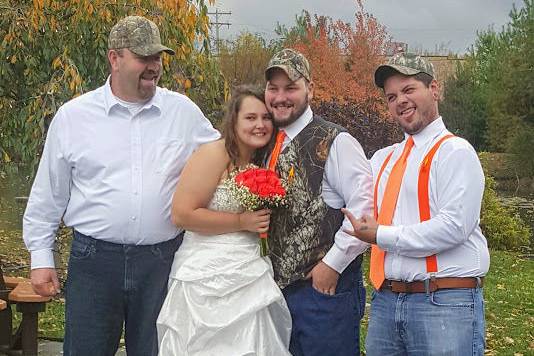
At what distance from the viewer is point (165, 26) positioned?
823 centimetres

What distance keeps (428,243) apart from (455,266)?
0.60ft

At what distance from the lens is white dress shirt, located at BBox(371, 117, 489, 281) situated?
350 centimetres

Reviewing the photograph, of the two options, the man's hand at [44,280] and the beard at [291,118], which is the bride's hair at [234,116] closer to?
the beard at [291,118]

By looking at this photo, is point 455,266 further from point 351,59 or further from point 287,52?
point 351,59

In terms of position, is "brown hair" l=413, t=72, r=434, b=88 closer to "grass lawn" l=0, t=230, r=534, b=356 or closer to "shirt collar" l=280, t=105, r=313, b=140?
"shirt collar" l=280, t=105, r=313, b=140

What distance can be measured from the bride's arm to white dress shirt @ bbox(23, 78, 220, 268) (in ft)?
0.81

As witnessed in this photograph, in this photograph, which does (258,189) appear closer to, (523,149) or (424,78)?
(424,78)

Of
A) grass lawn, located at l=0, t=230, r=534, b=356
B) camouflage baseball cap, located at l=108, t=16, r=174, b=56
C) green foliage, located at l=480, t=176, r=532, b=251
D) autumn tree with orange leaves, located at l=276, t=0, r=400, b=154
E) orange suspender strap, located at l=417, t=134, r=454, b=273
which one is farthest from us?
autumn tree with orange leaves, located at l=276, t=0, r=400, b=154

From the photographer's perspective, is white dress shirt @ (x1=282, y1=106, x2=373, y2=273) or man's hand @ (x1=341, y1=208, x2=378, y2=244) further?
white dress shirt @ (x1=282, y1=106, x2=373, y2=273)

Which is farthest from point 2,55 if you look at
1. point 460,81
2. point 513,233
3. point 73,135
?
point 460,81

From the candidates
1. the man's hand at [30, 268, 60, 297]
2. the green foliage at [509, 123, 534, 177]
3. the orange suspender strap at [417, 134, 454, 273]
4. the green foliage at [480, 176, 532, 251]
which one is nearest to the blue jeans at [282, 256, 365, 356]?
the orange suspender strap at [417, 134, 454, 273]

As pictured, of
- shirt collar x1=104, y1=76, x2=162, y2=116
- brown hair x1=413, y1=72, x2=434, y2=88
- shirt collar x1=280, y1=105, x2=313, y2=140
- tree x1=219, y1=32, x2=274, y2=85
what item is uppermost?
tree x1=219, y1=32, x2=274, y2=85

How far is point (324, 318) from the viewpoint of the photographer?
414 cm

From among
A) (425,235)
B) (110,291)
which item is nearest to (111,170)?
(110,291)
